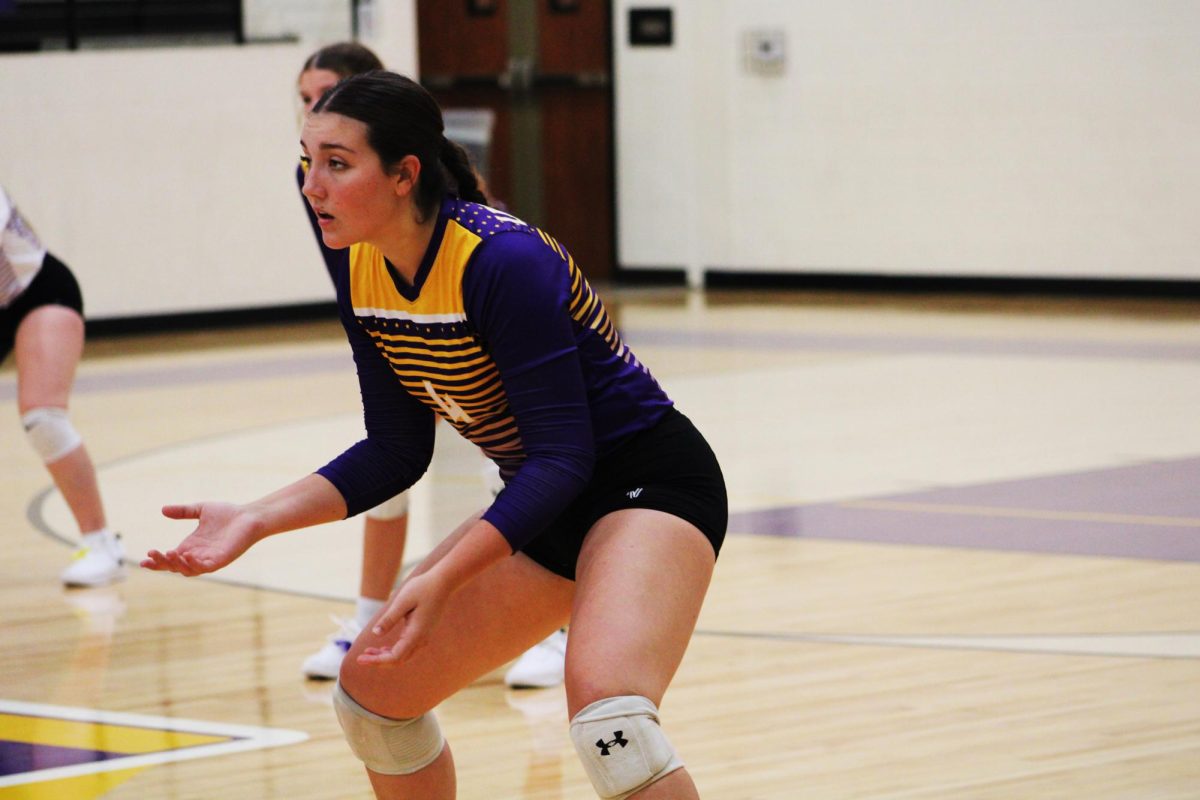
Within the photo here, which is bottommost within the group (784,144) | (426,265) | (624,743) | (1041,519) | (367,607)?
(1041,519)

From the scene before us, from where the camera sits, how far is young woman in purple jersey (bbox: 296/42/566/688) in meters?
4.39

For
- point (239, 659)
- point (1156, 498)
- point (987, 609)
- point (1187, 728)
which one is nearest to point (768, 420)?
point (1156, 498)

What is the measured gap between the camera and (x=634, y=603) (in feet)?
8.74

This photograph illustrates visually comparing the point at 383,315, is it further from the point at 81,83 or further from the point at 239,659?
the point at 81,83

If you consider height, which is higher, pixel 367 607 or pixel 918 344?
pixel 367 607

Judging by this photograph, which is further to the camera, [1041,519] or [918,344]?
[918,344]

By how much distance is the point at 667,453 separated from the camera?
2883mm

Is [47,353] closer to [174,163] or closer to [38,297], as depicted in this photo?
[38,297]

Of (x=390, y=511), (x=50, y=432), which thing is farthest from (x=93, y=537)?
(x=390, y=511)

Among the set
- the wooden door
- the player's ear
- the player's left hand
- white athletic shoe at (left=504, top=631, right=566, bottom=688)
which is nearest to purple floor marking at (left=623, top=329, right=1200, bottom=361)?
the wooden door

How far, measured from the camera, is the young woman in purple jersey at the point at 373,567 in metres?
4.39

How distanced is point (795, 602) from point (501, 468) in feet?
7.13

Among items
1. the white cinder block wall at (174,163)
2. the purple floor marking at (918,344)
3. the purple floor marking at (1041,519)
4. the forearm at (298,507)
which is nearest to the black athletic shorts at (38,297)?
the purple floor marking at (1041,519)

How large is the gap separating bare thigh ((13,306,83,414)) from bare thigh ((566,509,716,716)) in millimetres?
2985
